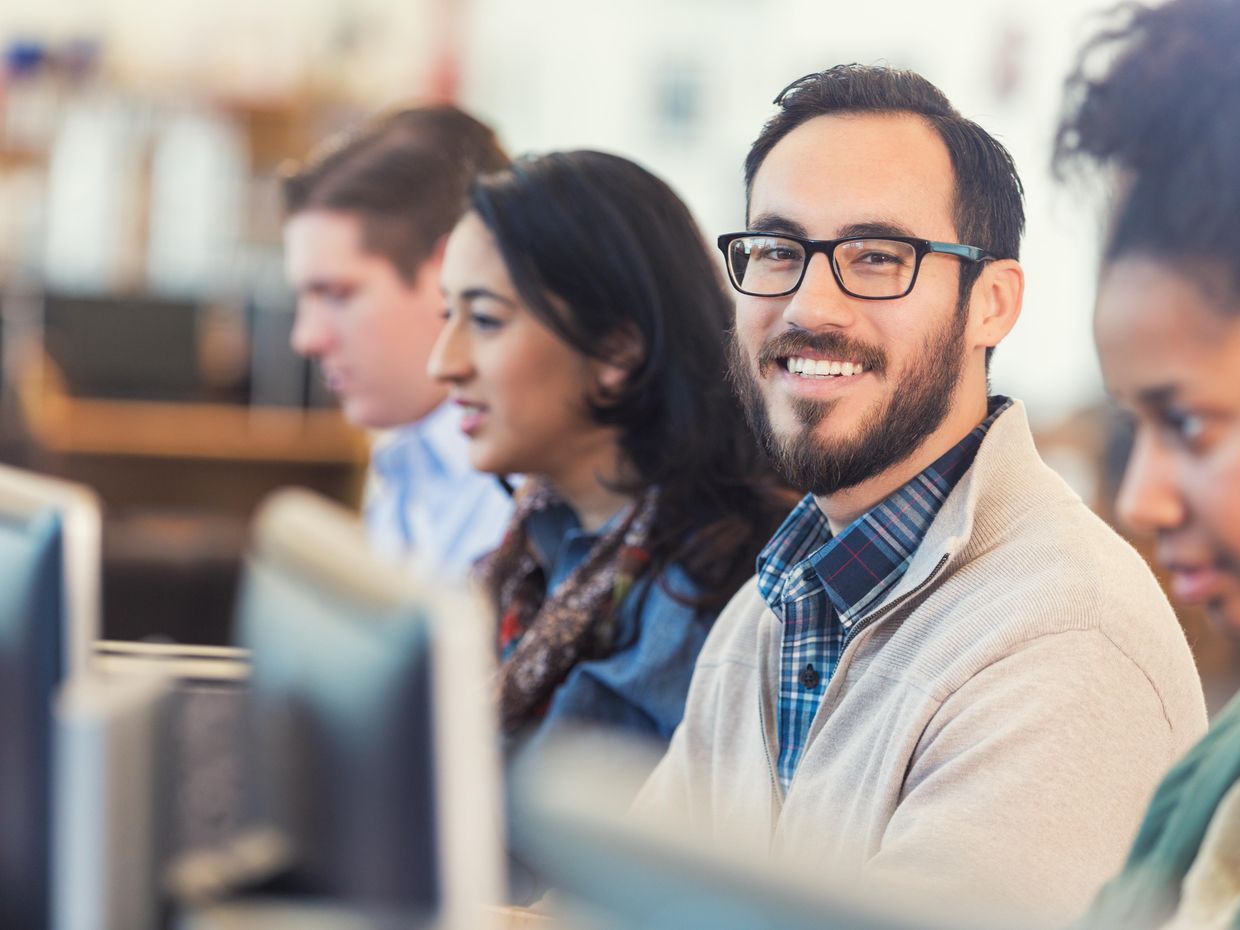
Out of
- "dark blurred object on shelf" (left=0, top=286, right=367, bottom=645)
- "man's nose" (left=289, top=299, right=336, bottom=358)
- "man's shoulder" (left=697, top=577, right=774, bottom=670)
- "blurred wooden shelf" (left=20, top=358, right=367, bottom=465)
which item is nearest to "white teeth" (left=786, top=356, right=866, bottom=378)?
"man's shoulder" (left=697, top=577, right=774, bottom=670)

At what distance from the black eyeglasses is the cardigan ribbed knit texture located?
0.48 ft

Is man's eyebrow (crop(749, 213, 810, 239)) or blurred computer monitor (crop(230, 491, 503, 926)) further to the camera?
man's eyebrow (crop(749, 213, 810, 239))

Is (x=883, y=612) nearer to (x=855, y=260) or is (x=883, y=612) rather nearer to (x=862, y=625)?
(x=862, y=625)

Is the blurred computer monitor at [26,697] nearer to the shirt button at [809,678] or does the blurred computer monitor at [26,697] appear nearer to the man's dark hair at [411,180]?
the shirt button at [809,678]

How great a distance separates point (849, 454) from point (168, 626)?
8.34ft

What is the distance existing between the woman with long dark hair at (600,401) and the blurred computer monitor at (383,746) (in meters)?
0.93

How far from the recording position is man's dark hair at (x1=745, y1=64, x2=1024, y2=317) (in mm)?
1233

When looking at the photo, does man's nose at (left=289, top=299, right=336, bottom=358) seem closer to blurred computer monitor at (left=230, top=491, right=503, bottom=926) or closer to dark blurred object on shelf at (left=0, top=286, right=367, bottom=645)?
blurred computer monitor at (left=230, top=491, right=503, bottom=926)

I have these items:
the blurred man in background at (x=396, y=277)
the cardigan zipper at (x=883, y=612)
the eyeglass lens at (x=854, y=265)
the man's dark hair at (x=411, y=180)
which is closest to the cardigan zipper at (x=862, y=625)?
the cardigan zipper at (x=883, y=612)

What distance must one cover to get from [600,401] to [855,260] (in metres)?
0.63

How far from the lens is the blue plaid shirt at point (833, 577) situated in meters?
1.27

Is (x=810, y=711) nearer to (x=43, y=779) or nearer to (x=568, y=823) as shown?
(x=43, y=779)

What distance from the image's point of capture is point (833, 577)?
1.28 meters

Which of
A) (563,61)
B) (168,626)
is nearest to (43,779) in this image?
(168,626)
